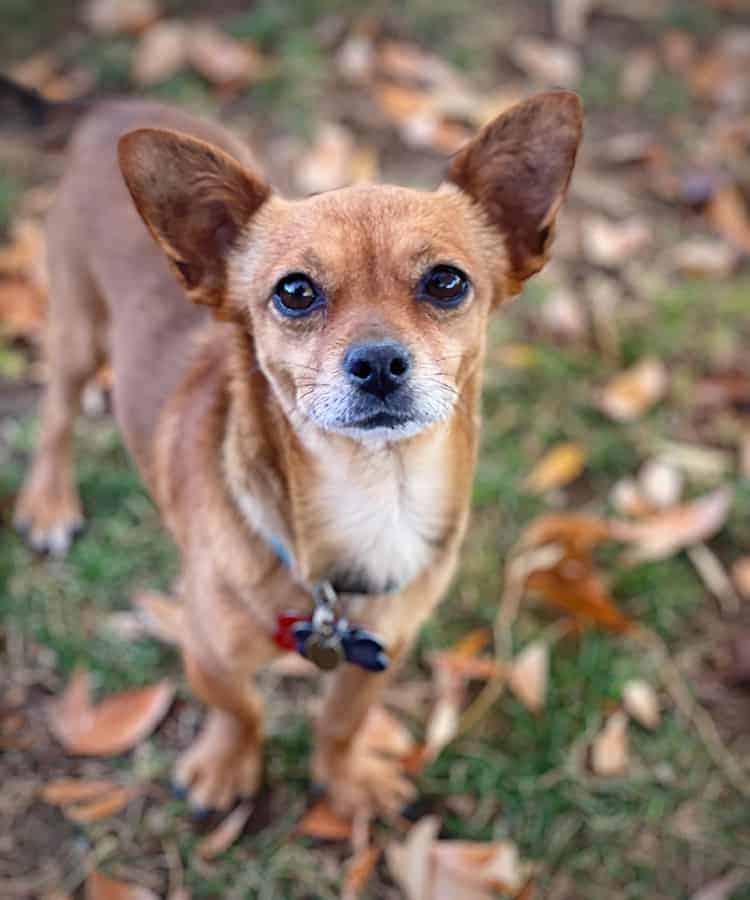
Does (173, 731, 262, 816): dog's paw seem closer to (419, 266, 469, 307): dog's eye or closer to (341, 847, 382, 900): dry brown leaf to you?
(341, 847, 382, 900): dry brown leaf

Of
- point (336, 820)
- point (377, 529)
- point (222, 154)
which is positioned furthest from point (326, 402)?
point (336, 820)

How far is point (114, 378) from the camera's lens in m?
2.49

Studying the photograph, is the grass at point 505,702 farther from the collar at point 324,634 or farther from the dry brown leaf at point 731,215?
the dry brown leaf at point 731,215

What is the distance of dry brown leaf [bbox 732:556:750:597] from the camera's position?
9.38 ft

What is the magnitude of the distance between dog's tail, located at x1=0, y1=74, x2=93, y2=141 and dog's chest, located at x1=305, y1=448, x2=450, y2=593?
139 centimetres

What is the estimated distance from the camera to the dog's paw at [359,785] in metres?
2.41

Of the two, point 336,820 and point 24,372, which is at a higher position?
point 24,372

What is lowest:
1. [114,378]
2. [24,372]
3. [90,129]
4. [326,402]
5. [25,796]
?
[25,796]

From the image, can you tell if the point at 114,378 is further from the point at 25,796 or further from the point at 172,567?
the point at 25,796

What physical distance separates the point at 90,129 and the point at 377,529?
1.35 metres

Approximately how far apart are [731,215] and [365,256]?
2479mm

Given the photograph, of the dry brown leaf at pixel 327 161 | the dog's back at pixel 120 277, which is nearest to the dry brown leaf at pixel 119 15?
the dry brown leaf at pixel 327 161

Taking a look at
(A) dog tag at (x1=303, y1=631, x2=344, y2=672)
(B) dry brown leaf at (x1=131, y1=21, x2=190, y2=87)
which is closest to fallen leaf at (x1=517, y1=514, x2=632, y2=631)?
(A) dog tag at (x1=303, y1=631, x2=344, y2=672)

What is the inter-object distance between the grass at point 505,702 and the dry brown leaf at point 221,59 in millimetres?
1588
